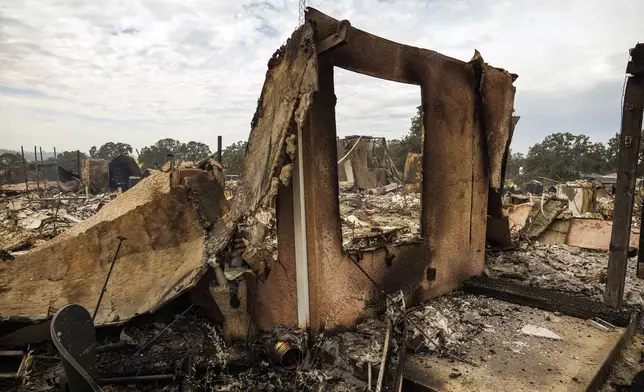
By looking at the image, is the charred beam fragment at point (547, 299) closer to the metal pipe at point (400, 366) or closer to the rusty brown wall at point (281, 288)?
the metal pipe at point (400, 366)

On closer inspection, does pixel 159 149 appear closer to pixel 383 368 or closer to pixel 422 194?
pixel 422 194

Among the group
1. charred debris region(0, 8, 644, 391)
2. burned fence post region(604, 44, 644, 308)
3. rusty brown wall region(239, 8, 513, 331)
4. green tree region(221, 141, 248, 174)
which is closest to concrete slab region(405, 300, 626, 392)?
charred debris region(0, 8, 644, 391)

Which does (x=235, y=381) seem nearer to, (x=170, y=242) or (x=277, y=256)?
(x=277, y=256)

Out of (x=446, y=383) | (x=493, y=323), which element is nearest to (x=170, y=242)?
(x=446, y=383)

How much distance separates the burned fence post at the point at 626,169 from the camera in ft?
12.0

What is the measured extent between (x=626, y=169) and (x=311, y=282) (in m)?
3.41

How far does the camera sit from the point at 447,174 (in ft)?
14.9

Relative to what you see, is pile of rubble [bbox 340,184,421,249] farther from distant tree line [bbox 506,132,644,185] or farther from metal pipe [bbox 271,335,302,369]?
distant tree line [bbox 506,132,644,185]

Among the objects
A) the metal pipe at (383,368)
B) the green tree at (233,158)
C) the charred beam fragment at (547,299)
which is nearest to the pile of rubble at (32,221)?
the metal pipe at (383,368)

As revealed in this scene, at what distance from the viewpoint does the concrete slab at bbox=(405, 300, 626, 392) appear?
283 cm

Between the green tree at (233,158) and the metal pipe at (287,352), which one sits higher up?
the green tree at (233,158)

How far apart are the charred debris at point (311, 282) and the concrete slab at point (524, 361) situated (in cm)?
Result: 2

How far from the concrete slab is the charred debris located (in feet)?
0.06

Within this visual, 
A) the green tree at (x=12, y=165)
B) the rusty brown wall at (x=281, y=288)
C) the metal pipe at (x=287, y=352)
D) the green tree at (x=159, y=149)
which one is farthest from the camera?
the green tree at (x=159, y=149)
